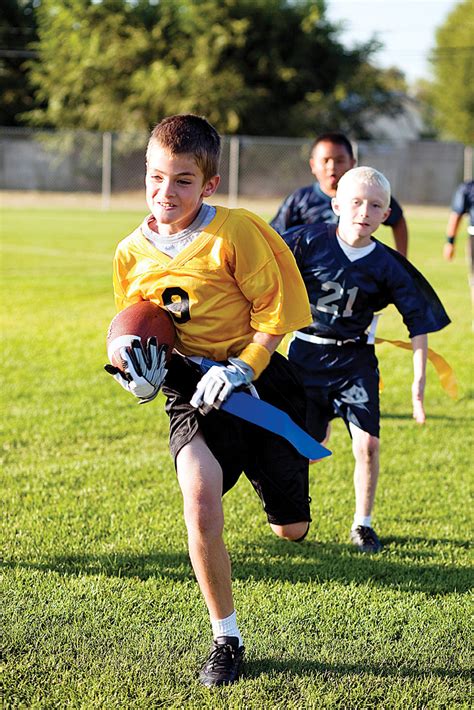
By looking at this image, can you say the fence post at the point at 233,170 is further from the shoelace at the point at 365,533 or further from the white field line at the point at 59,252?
the shoelace at the point at 365,533

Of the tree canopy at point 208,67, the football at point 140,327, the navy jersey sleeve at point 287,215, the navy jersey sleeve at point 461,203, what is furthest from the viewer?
the tree canopy at point 208,67

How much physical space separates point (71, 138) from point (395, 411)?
29.4 metres

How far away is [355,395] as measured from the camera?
4312 mm

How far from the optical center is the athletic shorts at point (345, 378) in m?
4.30

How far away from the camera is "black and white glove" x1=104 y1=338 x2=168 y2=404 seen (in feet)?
9.51

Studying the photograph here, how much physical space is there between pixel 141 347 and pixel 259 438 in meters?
0.59

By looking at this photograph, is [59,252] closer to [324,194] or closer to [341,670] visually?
[324,194]

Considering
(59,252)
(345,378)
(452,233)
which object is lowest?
(59,252)

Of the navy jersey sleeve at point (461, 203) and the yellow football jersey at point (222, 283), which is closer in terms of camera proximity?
the yellow football jersey at point (222, 283)

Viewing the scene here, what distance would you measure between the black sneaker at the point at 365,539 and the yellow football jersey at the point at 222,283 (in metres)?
1.40

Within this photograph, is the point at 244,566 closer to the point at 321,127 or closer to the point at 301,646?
the point at 301,646

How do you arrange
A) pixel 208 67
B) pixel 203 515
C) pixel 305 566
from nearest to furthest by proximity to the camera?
1. pixel 203 515
2. pixel 305 566
3. pixel 208 67

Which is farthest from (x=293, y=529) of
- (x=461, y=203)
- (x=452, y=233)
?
(x=461, y=203)

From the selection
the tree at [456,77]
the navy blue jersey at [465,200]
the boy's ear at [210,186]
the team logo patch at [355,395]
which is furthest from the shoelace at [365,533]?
the tree at [456,77]
